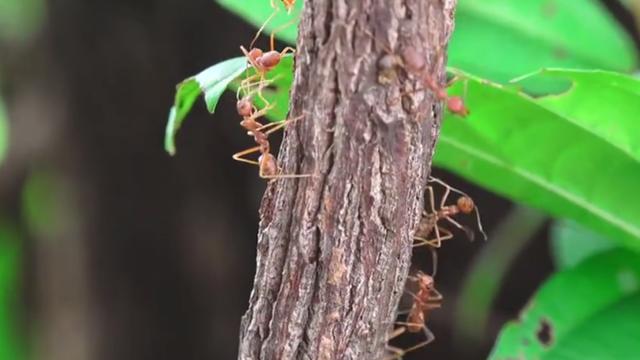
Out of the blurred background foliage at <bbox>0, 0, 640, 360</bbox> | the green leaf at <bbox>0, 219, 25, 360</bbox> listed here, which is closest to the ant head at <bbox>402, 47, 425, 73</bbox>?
the blurred background foliage at <bbox>0, 0, 640, 360</bbox>

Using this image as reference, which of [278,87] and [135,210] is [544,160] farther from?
[135,210]

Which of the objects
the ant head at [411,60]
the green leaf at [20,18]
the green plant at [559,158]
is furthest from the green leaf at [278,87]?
the green leaf at [20,18]

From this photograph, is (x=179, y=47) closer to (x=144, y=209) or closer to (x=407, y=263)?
(x=144, y=209)

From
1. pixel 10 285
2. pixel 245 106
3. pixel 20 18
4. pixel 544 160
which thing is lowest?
pixel 10 285

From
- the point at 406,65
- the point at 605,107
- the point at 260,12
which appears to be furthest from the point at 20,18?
the point at 406,65

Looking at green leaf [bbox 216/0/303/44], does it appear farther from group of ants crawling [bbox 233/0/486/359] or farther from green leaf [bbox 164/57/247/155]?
green leaf [bbox 164/57/247/155]
